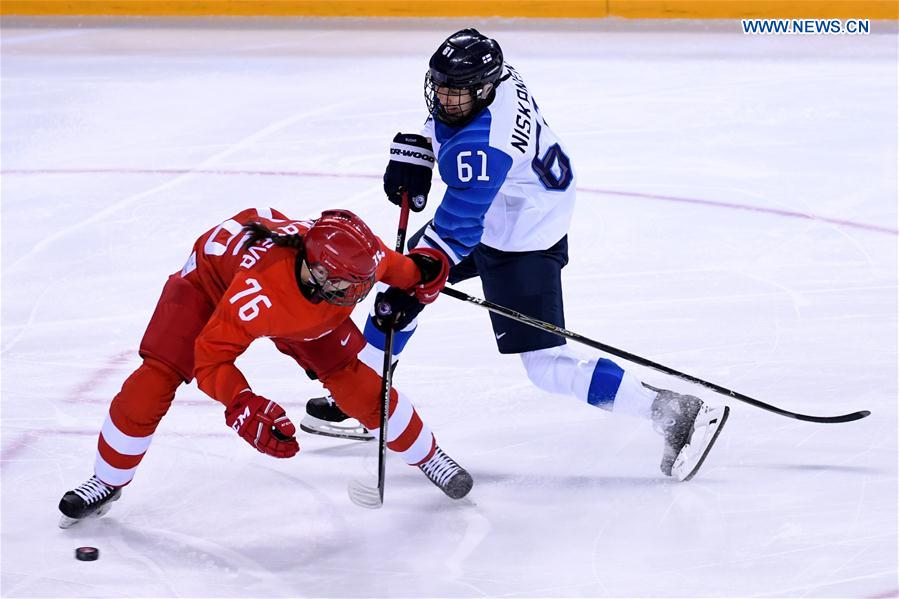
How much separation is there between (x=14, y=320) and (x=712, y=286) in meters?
2.39

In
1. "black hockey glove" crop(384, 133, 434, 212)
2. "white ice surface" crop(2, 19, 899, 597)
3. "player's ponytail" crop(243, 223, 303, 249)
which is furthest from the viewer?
"black hockey glove" crop(384, 133, 434, 212)

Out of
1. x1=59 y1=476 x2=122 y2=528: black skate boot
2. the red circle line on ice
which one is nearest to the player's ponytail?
x1=59 y1=476 x2=122 y2=528: black skate boot

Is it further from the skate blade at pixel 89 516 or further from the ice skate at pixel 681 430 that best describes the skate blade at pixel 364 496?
the ice skate at pixel 681 430

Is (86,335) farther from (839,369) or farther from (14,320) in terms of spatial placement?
(839,369)

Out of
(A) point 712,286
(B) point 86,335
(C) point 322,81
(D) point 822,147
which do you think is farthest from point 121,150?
(D) point 822,147

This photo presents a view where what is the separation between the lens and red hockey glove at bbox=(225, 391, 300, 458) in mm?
2588

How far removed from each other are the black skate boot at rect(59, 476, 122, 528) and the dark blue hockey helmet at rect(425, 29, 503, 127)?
1.21 metres

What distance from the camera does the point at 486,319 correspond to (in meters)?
4.27

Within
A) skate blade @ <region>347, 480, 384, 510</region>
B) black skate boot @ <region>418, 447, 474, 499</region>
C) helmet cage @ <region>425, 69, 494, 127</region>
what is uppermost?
helmet cage @ <region>425, 69, 494, 127</region>

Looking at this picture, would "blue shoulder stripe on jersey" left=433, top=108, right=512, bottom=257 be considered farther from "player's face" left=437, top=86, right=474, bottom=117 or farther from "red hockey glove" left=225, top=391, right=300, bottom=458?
"red hockey glove" left=225, top=391, right=300, bottom=458

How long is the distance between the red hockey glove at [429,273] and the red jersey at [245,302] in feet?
0.25

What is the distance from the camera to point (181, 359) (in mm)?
2857

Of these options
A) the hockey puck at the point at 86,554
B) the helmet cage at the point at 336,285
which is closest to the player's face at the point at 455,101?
the helmet cage at the point at 336,285

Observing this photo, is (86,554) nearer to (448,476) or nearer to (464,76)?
(448,476)
